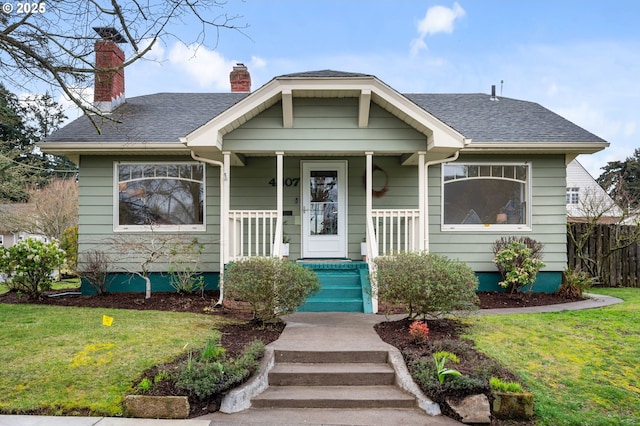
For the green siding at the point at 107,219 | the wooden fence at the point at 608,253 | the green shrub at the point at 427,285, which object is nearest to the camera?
the green shrub at the point at 427,285

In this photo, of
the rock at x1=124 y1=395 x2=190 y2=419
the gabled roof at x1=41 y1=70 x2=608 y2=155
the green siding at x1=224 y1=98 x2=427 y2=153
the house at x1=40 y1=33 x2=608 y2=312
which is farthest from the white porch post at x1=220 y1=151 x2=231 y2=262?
the rock at x1=124 y1=395 x2=190 y2=419

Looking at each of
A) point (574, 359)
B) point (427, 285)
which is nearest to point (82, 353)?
point (427, 285)

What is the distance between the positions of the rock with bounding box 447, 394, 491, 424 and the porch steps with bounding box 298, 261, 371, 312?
3259mm

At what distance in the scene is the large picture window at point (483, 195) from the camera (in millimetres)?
9695

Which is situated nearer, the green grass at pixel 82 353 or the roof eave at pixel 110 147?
the green grass at pixel 82 353

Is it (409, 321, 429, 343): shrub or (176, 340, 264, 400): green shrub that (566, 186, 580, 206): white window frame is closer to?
(409, 321, 429, 343): shrub

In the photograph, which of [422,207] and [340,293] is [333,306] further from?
[422,207]

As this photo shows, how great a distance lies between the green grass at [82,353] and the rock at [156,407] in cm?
12

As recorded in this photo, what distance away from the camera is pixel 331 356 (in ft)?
16.4

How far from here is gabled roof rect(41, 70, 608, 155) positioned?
7.62 metres

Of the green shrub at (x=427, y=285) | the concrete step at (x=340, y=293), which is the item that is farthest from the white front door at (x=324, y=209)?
the green shrub at (x=427, y=285)

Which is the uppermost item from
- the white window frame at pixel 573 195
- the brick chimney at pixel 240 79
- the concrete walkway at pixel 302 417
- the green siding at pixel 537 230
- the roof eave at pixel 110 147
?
the brick chimney at pixel 240 79

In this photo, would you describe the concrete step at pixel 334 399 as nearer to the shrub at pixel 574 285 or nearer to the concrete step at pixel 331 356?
the concrete step at pixel 331 356

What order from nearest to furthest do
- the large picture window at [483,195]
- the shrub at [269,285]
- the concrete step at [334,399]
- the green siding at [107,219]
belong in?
the concrete step at [334,399] → the shrub at [269,285] → the green siding at [107,219] → the large picture window at [483,195]
